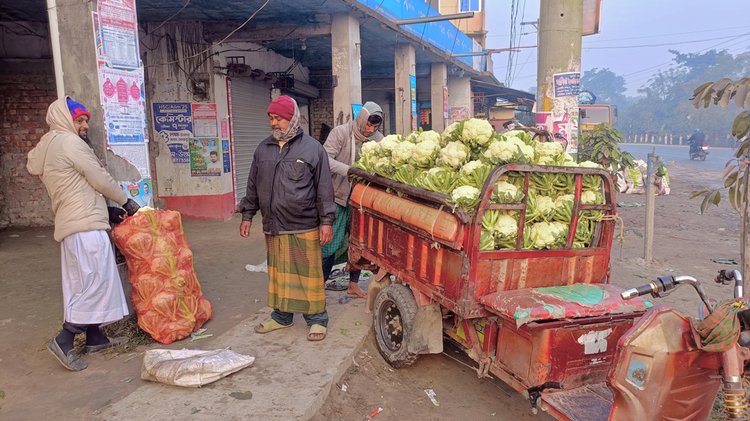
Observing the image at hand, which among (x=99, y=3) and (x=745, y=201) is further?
(x=99, y=3)

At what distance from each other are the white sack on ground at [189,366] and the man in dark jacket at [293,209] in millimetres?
727

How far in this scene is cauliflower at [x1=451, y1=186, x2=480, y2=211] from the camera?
3.09 meters

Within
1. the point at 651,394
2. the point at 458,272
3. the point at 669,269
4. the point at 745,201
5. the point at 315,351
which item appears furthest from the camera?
the point at 669,269

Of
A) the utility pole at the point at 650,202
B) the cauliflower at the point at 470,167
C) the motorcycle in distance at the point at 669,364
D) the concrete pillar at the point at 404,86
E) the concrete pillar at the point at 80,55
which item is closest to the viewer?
the motorcycle in distance at the point at 669,364

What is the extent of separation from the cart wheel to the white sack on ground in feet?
3.70

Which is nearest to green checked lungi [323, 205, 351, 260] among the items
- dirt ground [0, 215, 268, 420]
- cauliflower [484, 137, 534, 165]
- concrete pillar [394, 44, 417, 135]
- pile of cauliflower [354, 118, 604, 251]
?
dirt ground [0, 215, 268, 420]

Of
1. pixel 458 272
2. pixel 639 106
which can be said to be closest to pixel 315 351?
pixel 458 272

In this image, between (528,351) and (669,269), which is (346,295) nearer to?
(528,351)

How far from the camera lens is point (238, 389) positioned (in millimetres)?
3256

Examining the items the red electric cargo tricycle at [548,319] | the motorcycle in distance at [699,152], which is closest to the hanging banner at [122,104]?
the red electric cargo tricycle at [548,319]

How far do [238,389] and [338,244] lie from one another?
83.8 inches

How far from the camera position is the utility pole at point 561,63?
5.32m

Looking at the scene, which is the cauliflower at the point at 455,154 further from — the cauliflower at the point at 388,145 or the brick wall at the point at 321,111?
the brick wall at the point at 321,111

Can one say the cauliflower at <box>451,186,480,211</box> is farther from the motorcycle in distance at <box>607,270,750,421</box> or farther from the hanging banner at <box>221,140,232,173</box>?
the hanging banner at <box>221,140,232,173</box>
